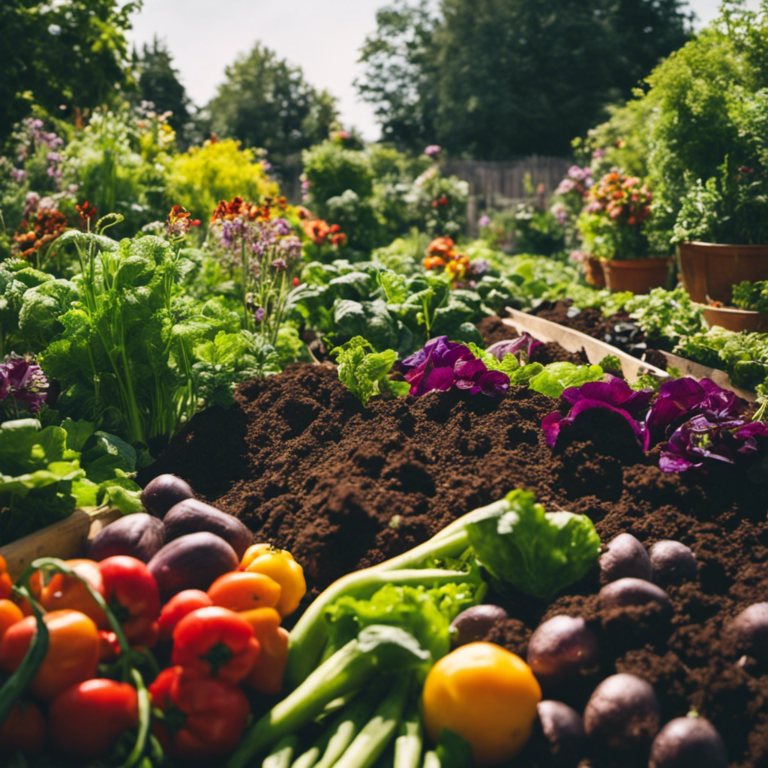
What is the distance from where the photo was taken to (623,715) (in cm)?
139

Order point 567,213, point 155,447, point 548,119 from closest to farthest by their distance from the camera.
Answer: point 155,447, point 567,213, point 548,119

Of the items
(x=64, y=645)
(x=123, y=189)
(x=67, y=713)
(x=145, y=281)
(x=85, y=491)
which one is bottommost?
(x=67, y=713)

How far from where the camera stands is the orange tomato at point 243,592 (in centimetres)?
158

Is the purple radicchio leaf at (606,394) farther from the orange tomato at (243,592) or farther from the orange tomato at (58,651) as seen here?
the orange tomato at (58,651)

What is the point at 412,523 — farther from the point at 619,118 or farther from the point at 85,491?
the point at 619,118

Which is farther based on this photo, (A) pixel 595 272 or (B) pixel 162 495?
(A) pixel 595 272

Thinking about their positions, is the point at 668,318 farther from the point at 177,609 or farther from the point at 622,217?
the point at 177,609

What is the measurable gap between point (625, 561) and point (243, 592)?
1.01 m

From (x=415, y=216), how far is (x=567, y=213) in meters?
2.97

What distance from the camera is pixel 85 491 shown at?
6.77 feet

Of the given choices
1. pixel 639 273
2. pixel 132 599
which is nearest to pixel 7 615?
pixel 132 599

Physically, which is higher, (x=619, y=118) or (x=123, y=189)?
(x=619, y=118)

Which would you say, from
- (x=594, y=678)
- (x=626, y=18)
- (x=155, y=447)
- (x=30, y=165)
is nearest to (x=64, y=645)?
(x=594, y=678)

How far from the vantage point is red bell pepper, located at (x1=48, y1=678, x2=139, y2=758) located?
130 cm
